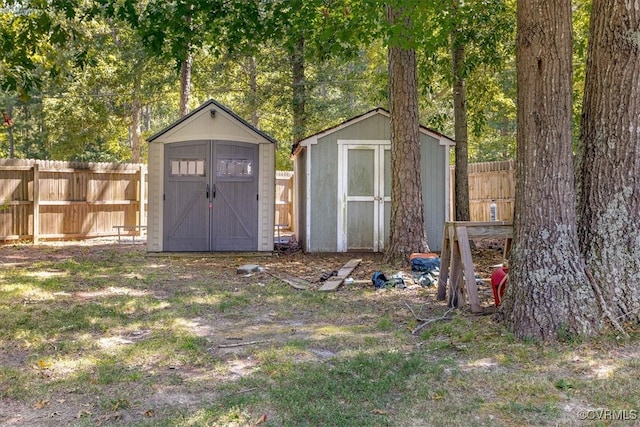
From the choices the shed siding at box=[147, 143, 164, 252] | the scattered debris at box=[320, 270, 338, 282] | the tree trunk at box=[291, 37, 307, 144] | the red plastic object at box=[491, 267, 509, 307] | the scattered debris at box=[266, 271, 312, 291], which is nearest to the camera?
the red plastic object at box=[491, 267, 509, 307]

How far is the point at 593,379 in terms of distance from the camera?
10.5ft

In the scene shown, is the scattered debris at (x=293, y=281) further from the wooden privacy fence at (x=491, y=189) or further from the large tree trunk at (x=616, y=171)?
the wooden privacy fence at (x=491, y=189)

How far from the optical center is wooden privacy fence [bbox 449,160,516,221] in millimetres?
12281

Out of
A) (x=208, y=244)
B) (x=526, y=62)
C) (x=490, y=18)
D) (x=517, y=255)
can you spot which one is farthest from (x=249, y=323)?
(x=490, y=18)

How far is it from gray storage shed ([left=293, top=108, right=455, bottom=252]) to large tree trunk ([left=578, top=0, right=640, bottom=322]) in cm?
623

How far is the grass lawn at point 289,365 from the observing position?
2.82 meters

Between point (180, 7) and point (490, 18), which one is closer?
point (180, 7)

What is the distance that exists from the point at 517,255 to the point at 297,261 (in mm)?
5530

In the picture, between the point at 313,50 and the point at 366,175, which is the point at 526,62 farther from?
the point at 366,175

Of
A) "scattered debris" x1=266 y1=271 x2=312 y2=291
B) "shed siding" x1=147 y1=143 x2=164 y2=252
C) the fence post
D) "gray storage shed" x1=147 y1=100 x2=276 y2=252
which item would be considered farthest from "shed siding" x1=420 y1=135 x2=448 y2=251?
the fence post

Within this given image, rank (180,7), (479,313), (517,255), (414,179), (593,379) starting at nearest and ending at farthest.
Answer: (593,379)
(517,255)
(479,313)
(180,7)
(414,179)

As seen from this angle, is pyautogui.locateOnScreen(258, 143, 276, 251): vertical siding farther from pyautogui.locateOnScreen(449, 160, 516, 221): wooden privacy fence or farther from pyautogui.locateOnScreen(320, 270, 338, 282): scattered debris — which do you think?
pyautogui.locateOnScreen(449, 160, 516, 221): wooden privacy fence

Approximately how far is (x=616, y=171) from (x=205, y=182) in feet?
24.0

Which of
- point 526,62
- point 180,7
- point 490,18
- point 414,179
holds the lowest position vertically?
point 414,179
